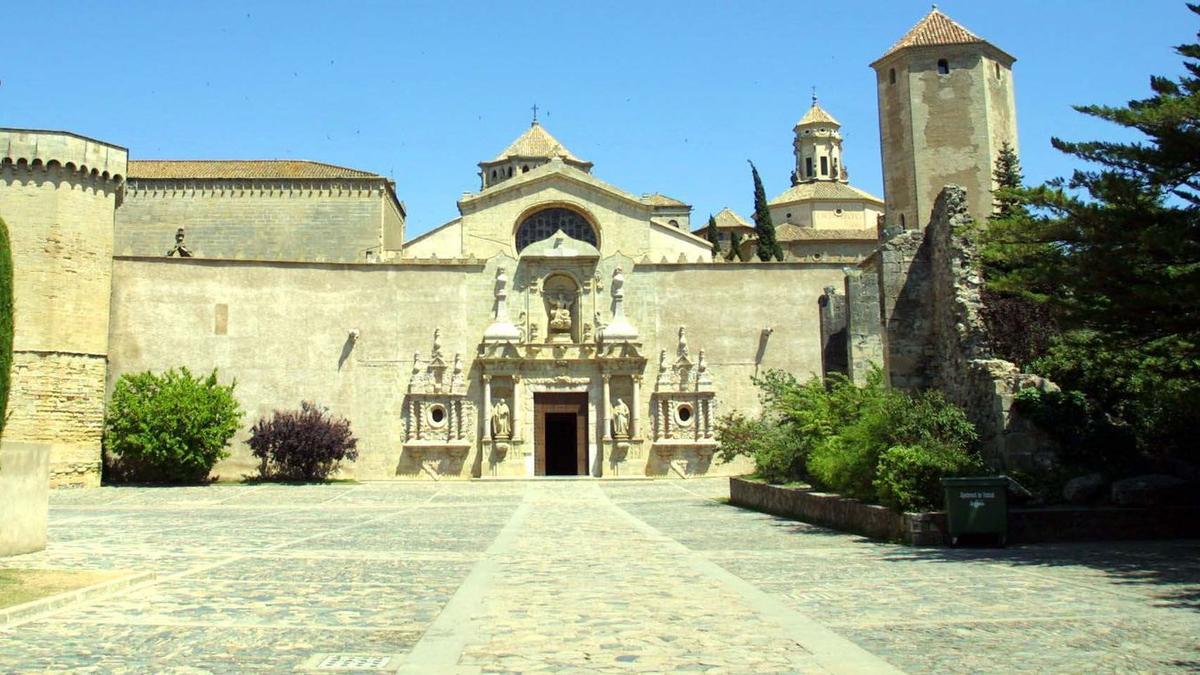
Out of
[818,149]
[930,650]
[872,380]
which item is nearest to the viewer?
[930,650]

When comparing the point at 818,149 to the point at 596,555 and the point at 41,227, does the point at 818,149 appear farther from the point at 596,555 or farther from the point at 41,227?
the point at 596,555

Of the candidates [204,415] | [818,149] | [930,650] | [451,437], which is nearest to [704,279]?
[451,437]

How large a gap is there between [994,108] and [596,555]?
2876cm

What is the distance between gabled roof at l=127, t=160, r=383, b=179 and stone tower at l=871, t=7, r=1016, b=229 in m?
24.2

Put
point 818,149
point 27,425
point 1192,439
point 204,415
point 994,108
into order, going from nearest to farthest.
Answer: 1. point 1192,439
2. point 27,425
3. point 204,415
4. point 994,108
5. point 818,149

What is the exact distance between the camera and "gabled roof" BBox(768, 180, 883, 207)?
2830 inches

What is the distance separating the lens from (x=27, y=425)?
96.7 feet

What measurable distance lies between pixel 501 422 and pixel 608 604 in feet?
91.9

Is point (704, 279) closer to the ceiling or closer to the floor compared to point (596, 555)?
closer to the ceiling

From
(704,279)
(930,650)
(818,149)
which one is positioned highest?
(818,149)

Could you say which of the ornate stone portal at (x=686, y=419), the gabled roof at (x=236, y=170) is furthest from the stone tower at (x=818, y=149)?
the ornate stone portal at (x=686, y=419)

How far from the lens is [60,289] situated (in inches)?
1215

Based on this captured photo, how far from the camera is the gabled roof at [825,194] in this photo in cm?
7188

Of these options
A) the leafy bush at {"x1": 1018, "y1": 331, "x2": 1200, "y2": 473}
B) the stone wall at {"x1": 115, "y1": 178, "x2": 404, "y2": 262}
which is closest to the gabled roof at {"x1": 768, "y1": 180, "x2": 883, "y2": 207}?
the stone wall at {"x1": 115, "y1": 178, "x2": 404, "y2": 262}
